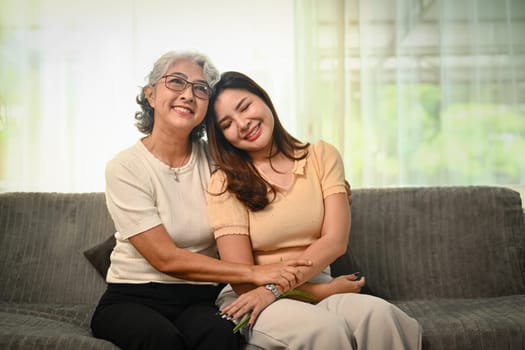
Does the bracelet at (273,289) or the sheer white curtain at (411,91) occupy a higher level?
the sheer white curtain at (411,91)

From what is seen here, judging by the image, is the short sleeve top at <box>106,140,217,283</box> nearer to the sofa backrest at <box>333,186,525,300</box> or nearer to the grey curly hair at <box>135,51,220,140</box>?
the grey curly hair at <box>135,51,220,140</box>

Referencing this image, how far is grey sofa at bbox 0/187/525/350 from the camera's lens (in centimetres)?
243

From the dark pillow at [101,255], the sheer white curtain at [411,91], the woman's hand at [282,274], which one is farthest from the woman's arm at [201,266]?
the sheer white curtain at [411,91]

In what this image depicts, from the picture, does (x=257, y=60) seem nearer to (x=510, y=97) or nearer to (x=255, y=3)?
(x=255, y=3)

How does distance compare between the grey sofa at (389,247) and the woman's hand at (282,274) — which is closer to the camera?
the woman's hand at (282,274)

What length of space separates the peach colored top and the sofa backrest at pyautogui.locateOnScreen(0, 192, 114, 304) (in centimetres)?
81

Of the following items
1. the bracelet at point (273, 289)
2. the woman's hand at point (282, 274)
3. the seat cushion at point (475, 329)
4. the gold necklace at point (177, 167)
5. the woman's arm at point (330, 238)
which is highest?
the gold necklace at point (177, 167)

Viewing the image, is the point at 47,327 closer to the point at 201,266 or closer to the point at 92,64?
the point at 201,266

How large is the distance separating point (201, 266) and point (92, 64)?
77.3 inches

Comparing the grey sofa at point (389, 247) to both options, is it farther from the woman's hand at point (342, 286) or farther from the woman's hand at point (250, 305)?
the woman's hand at point (250, 305)

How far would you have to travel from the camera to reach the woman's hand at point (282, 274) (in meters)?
1.79

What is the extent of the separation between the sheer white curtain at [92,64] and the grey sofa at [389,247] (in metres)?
0.80

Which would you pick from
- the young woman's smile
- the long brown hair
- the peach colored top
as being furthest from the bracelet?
the young woman's smile

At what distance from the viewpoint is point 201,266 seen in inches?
71.7
